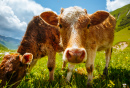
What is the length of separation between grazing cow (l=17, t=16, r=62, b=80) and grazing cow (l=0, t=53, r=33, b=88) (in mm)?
755

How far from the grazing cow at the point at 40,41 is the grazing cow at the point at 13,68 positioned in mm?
755

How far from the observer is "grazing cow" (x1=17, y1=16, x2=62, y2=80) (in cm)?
415

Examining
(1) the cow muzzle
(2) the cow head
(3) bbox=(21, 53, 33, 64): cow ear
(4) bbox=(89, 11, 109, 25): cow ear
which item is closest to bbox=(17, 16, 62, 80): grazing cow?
(3) bbox=(21, 53, 33, 64): cow ear

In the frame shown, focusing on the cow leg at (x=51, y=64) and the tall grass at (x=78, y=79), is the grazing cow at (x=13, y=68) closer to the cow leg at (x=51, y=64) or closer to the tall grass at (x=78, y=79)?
the tall grass at (x=78, y=79)

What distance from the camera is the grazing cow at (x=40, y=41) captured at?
13.6 feet

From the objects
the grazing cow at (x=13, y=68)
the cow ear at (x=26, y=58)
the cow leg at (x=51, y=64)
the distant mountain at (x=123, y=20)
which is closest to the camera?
the grazing cow at (x=13, y=68)

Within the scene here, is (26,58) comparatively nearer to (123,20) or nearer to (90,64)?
(90,64)

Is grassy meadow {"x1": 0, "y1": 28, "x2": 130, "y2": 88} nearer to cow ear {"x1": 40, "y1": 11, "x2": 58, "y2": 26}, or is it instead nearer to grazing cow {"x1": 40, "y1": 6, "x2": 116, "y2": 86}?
grazing cow {"x1": 40, "y1": 6, "x2": 116, "y2": 86}

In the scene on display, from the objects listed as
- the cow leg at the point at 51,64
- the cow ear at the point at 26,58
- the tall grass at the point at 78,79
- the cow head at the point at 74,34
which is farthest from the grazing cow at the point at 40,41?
the cow head at the point at 74,34

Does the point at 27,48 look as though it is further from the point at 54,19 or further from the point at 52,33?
the point at 54,19

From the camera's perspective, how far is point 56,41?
15.1ft

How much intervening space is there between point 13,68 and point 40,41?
1699 millimetres

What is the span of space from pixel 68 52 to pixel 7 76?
80.5 inches

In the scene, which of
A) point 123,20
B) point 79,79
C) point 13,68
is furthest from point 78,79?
point 123,20
